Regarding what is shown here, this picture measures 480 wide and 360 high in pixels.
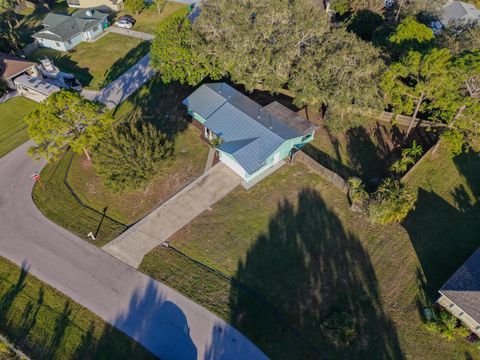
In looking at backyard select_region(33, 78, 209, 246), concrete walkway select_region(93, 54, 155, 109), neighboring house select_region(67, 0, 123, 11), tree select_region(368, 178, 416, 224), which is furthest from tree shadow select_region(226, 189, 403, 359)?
neighboring house select_region(67, 0, 123, 11)

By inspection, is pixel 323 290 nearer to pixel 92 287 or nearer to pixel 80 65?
pixel 92 287

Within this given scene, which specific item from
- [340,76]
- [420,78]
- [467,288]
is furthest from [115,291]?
[420,78]

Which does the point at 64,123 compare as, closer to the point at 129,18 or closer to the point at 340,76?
the point at 340,76

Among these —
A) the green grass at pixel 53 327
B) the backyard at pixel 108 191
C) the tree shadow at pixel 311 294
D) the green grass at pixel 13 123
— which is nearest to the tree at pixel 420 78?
the tree shadow at pixel 311 294

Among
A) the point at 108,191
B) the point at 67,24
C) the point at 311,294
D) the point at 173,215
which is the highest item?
the point at 311,294

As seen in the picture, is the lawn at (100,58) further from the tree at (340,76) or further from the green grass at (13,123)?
the tree at (340,76)

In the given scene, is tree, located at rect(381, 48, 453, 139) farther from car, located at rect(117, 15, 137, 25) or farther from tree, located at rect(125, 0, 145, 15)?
tree, located at rect(125, 0, 145, 15)
